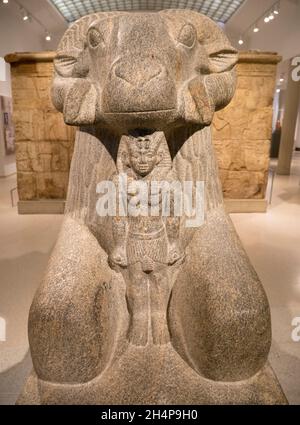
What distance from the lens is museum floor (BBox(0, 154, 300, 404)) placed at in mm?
2230

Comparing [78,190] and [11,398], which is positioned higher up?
[78,190]

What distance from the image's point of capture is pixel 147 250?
1503 millimetres

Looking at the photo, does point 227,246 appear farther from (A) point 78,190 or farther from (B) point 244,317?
(A) point 78,190

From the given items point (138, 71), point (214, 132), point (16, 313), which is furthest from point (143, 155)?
point (214, 132)

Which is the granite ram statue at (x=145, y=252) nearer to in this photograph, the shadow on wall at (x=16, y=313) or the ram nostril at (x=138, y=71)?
the ram nostril at (x=138, y=71)

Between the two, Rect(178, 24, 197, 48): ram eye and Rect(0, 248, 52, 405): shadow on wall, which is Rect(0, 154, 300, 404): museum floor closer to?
Rect(0, 248, 52, 405): shadow on wall

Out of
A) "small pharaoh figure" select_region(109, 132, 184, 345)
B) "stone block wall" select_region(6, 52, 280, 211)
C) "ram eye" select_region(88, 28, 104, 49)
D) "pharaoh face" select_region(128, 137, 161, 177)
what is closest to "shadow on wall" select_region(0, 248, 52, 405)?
"small pharaoh figure" select_region(109, 132, 184, 345)

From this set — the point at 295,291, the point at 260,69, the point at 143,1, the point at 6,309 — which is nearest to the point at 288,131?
the point at 260,69

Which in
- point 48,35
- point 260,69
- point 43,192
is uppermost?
point 48,35

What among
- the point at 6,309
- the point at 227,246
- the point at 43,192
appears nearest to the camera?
the point at 227,246

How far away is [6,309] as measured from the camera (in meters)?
2.84

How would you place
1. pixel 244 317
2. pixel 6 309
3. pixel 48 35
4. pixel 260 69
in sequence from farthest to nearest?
pixel 48 35 → pixel 260 69 → pixel 6 309 → pixel 244 317

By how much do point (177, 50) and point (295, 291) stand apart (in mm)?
2482

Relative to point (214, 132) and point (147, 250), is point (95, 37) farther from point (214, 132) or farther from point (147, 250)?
point (214, 132)
